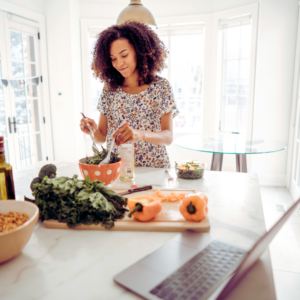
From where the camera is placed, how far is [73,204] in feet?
2.78

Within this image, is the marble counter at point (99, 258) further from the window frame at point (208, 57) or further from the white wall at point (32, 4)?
the white wall at point (32, 4)

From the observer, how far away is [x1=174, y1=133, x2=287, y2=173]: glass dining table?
2.20 metres

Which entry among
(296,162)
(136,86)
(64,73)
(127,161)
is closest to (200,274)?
(127,161)

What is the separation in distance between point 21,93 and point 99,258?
3.75 meters

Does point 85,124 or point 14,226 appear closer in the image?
point 14,226

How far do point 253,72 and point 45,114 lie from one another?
3.17 meters

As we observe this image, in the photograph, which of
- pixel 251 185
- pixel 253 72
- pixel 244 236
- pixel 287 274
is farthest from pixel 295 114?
pixel 244 236

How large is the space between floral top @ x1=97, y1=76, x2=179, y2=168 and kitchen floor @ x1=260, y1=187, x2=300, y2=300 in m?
1.04

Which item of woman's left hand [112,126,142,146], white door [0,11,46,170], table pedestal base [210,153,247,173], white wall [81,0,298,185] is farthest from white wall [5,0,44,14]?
woman's left hand [112,126,142,146]

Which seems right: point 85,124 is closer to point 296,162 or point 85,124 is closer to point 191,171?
point 191,171

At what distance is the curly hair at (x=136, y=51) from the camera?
157 centimetres

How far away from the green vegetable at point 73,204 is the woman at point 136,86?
0.72 m

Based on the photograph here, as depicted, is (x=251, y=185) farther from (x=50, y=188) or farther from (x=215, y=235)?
(x=50, y=188)

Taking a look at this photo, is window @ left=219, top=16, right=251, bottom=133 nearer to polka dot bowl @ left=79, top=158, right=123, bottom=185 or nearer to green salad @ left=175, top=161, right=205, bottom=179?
green salad @ left=175, top=161, right=205, bottom=179
